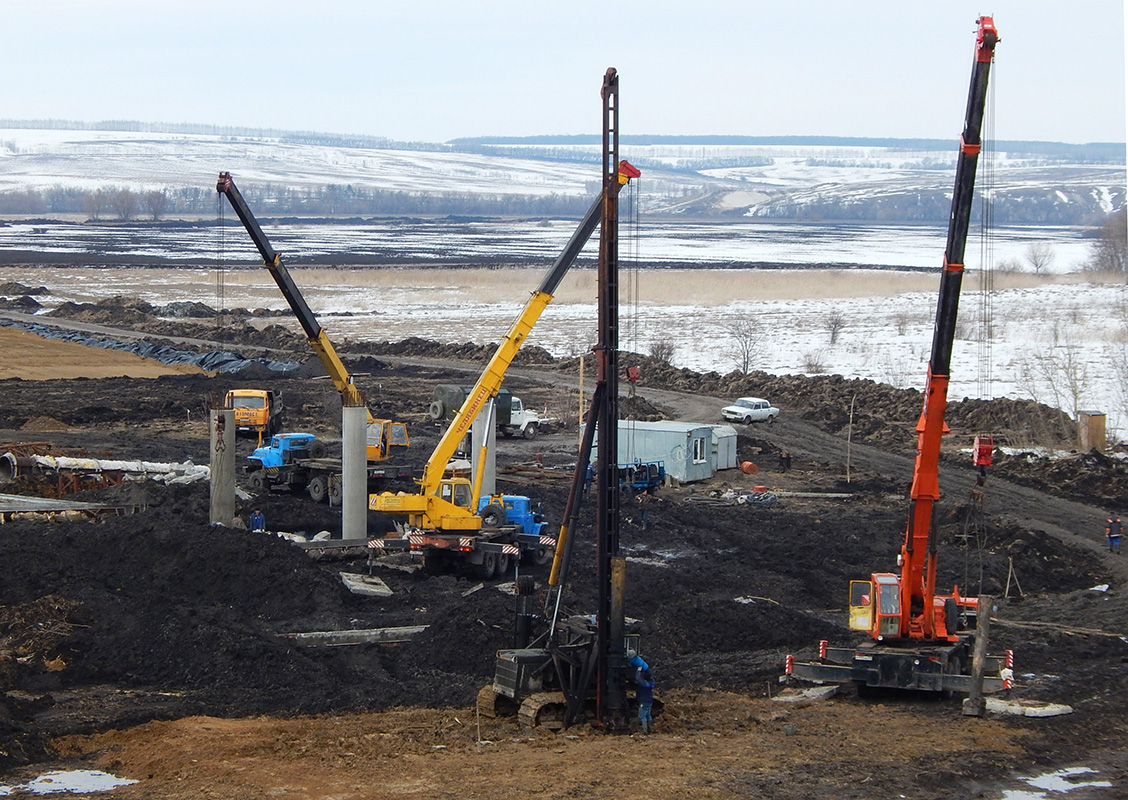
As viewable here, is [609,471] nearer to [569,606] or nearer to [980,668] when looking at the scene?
[980,668]

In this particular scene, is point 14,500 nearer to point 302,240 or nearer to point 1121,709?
point 1121,709

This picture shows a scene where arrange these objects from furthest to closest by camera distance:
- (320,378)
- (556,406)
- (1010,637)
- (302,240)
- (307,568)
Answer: (302,240) < (320,378) < (556,406) < (307,568) < (1010,637)

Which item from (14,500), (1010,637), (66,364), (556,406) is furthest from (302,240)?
(1010,637)

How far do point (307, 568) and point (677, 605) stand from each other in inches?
280

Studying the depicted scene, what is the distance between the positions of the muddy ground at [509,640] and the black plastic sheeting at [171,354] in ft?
57.9

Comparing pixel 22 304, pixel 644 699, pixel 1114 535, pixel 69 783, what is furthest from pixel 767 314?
pixel 69 783

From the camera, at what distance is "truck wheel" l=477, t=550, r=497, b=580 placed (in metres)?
29.1

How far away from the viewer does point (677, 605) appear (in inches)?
1021

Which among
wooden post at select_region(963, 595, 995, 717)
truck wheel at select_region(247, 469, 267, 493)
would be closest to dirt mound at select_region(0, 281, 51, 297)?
truck wheel at select_region(247, 469, 267, 493)

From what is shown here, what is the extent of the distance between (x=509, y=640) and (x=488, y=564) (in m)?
6.41

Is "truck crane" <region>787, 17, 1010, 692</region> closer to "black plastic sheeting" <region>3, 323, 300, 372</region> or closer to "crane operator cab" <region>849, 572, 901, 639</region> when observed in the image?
"crane operator cab" <region>849, 572, 901, 639</region>

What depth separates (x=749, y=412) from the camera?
51.5 metres

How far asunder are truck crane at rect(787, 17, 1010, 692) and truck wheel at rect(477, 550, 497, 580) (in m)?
9.46

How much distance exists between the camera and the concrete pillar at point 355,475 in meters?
30.8
